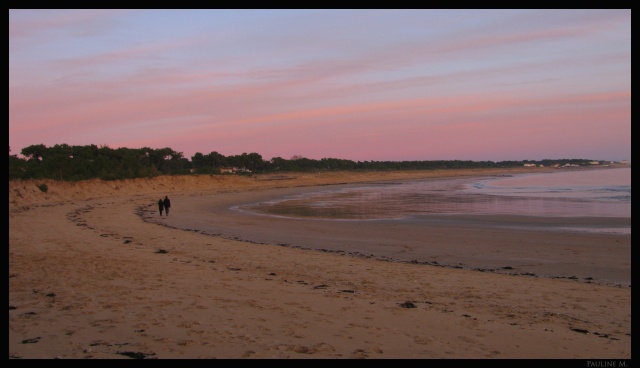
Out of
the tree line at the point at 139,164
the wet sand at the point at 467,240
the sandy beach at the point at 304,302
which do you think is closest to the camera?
the sandy beach at the point at 304,302

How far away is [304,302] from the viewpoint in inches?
291

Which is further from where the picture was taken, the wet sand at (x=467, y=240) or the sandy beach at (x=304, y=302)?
the wet sand at (x=467, y=240)

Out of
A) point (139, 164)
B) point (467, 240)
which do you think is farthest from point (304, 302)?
point (139, 164)

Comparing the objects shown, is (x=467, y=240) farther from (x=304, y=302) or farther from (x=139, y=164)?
(x=139, y=164)

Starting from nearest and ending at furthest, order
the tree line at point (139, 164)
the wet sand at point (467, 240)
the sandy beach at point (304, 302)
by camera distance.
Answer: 1. the sandy beach at point (304, 302)
2. the wet sand at point (467, 240)
3. the tree line at point (139, 164)

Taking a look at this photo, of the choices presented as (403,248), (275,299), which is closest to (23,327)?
(275,299)

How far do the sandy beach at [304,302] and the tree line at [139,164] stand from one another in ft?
102

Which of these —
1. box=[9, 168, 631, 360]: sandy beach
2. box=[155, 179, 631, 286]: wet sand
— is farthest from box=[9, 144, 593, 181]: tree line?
box=[9, 168, 631, 360]: sandy beach

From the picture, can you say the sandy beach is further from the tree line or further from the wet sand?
the tree line

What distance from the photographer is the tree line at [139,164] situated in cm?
4238

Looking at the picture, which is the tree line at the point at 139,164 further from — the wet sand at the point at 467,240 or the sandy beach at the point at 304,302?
the sandy beach at the point at 304,302

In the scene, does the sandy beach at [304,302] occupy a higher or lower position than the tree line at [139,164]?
lower

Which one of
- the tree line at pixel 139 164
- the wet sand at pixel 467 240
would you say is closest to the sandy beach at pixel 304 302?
the wet sand at pixel 467 240

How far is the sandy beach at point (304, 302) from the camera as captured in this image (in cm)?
538
